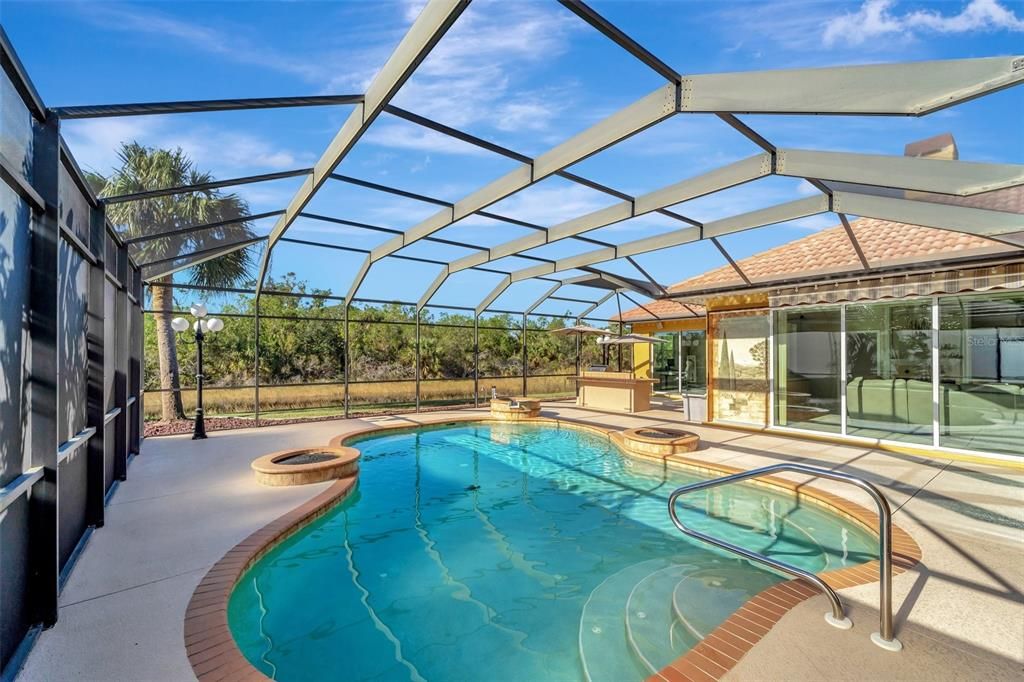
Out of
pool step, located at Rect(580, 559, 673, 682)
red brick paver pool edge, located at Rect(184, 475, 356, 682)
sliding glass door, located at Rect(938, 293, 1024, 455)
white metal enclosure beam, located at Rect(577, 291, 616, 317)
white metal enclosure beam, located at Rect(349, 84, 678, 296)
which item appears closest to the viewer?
red brick paver pool edge, located at Rect(184, 475, 356, 682)

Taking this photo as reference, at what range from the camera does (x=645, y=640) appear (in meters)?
3.32

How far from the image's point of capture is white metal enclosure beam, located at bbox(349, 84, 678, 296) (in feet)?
14.5

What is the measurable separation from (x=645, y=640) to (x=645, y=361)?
16.7m

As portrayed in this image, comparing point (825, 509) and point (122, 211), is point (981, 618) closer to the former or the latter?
point (825, 509)

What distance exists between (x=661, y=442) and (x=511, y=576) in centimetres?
482

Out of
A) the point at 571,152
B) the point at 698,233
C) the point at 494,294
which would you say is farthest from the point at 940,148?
the point at 494,294

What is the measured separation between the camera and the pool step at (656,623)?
3.16 metres

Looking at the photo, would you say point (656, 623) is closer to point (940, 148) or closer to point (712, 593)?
point (712, 593)

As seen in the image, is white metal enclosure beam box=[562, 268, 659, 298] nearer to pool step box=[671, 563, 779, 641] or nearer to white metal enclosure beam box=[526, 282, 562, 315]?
white metal enclosure beam box=[526, 282, 562, 315]

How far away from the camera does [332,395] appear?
15.2m

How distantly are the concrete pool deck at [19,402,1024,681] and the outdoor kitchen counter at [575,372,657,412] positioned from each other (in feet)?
21.0

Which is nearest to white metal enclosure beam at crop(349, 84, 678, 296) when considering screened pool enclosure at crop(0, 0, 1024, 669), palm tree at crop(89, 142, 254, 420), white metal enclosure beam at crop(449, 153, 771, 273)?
screened pool enclosure at crop(0, 0, 1024, 669)

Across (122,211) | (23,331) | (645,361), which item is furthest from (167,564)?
(645,361)

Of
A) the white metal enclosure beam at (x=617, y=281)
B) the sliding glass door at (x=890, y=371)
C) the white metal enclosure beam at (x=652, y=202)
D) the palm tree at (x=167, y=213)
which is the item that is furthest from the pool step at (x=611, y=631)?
the palm tree at (x=167, y=213)
